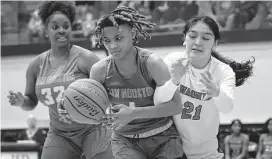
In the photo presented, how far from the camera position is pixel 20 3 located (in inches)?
438

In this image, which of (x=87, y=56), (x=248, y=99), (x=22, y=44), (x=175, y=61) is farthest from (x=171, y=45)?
(x=175, y=61)

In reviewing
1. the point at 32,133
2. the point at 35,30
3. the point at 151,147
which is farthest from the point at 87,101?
the point at 35,30

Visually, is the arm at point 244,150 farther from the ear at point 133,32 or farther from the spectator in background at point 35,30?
the ear at point 133,32

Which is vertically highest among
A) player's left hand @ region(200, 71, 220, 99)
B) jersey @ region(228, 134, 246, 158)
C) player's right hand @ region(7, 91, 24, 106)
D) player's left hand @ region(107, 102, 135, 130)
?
player's left hand @ region(200, 71, 220, 99)

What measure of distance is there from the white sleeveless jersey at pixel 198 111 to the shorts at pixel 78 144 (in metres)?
0.62

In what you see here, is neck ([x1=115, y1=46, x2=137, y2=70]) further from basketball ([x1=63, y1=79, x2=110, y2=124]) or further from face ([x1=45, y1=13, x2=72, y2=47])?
face ([x1=45, y1=13, x2=72, y2=47])

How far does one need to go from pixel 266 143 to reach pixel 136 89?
17.3 ft

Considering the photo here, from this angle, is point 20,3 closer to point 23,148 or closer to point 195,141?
point 23,148

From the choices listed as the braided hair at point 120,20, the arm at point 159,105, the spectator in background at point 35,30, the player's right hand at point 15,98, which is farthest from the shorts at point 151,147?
the spectator in background at point 35,30

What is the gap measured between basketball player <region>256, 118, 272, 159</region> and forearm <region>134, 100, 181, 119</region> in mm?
5164

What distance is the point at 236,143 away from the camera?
810 centimetres

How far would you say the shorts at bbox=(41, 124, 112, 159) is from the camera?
143 inches

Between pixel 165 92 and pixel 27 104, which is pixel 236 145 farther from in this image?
pixel 165 92

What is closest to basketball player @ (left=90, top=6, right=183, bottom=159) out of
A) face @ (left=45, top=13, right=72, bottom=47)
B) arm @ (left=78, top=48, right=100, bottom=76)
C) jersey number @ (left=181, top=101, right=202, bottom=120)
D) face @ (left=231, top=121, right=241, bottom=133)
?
jersey number @ (left=181, top=101, right=202, bottom=120)
